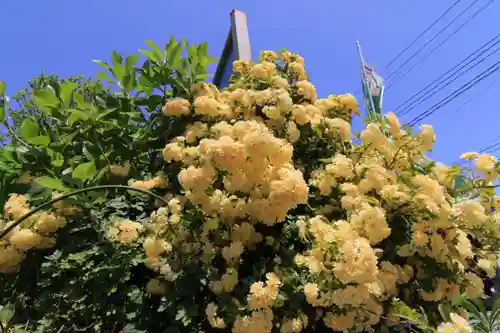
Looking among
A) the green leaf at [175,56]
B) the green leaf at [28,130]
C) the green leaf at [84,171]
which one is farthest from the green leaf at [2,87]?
the green leaf at [175,56]

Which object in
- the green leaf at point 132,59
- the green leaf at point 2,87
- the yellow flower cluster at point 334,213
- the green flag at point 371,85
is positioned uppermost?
the green flag at point 371,85

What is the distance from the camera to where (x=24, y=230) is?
6.64 feet

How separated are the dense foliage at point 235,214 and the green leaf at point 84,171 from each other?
0.01 meters

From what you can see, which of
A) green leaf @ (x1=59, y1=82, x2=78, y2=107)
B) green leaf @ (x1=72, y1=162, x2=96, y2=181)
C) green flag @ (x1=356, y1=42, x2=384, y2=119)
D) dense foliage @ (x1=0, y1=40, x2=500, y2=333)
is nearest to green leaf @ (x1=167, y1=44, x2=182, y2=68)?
dense foliage @ (x1=0, y1=40, x2=500, y2=333)

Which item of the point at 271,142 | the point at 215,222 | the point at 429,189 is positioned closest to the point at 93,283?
the point at 215,222

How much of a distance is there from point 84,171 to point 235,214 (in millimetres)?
769

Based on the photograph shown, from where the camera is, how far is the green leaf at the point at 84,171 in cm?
205

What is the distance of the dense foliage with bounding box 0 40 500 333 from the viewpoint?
156 cm

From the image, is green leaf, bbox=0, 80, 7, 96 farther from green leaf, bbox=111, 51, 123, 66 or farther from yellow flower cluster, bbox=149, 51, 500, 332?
yellow flower cluster, bbox=149, 51, 500, 332

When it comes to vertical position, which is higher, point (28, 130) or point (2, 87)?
point (2, 87)

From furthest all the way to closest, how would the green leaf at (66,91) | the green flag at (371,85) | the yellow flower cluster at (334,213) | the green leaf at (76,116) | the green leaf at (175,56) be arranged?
the green flag at (371,85) → the green leaf at (175,56) → the green leaf at (66,91) → the green leaf at (76,116) → the yellow flower cluster at (334,213)

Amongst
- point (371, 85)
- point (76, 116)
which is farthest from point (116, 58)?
point (371, 85)

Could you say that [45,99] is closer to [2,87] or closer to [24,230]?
[2,87]

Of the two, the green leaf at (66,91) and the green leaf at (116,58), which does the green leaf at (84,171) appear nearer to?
the green leaf at (66,91)
